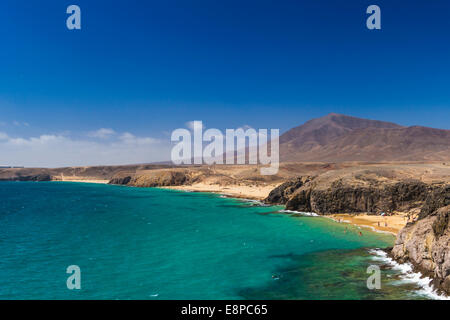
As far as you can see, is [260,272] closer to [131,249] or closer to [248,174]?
[131,249]

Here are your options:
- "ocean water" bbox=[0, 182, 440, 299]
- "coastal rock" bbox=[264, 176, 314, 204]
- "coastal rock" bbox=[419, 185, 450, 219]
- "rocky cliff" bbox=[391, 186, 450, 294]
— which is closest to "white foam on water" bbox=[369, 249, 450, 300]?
"ocean water" bbox=[0, 182, 440, 299]

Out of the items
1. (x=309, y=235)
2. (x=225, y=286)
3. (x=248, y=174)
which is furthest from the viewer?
(x=248, y=174)

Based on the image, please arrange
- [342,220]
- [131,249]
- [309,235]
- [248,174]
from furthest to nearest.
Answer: [248,174], [342,220], [309,235], [131,249]

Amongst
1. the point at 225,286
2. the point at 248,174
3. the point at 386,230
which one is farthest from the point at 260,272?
the point at 248,174

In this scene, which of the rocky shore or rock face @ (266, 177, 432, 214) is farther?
rock face @ (266, 177, 432, 214)

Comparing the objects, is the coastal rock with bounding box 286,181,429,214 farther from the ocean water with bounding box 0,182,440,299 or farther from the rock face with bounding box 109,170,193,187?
the rock face with bounding box 109,170,193,187

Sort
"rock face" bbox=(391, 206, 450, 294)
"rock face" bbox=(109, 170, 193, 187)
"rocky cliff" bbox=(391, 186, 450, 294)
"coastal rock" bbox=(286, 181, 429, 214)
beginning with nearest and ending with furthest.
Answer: "rock face" bbox=(391, 206, 450, 294)
"rocky cliff" bbox=(391, 186, 450, 294)
"coastal rock" bbox=(286, 181, 429, 214)
"rock face" bbox=(109, 170, 193, 187)
